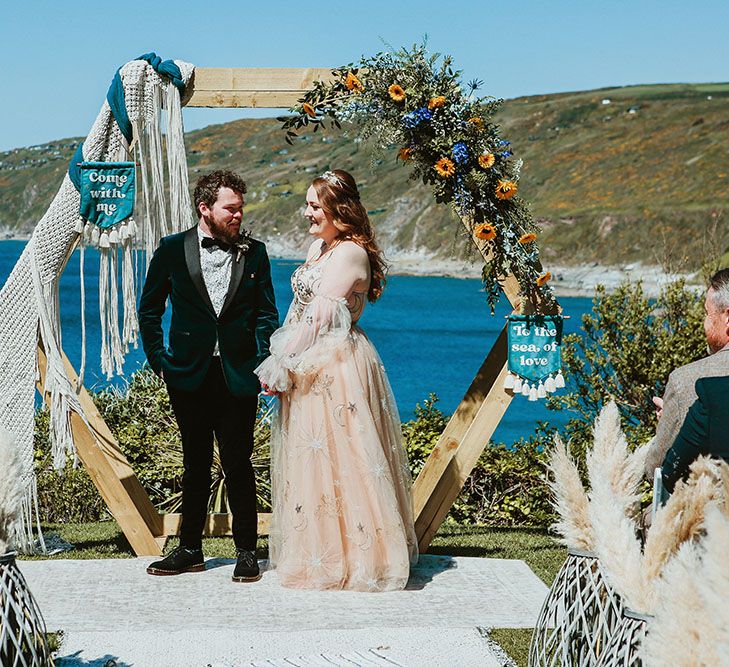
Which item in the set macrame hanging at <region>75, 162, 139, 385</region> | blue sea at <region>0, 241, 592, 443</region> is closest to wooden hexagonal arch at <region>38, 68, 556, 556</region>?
macrame hanging at <region>75, 162, 139, 385</region>

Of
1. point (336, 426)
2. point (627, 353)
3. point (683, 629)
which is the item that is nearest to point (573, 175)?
point (627, 353)

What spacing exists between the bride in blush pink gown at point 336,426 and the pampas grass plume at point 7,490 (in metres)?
2.07

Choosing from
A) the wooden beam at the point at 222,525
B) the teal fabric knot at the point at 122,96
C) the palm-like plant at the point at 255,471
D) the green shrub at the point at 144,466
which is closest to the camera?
the teal fabric knot at the point at 122,96

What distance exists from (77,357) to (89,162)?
35699 millimetres

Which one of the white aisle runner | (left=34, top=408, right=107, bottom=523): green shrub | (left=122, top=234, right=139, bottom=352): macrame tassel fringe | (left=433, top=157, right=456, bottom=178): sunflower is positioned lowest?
(left=34, top=408, right=107, bottom=523): green shrub

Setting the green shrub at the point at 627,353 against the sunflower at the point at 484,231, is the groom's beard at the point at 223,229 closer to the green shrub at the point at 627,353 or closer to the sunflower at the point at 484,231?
the sunflower at the point at 484,231

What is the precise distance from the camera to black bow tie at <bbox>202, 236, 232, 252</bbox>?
206 inches

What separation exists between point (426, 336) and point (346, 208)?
167ft

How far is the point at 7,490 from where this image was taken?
310 centimetres

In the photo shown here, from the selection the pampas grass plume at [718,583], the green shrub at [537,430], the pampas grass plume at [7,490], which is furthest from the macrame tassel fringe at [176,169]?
the pampas grass plume at [718,583]

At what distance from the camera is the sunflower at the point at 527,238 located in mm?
5410

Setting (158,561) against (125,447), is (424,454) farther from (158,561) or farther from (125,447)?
(158,561)

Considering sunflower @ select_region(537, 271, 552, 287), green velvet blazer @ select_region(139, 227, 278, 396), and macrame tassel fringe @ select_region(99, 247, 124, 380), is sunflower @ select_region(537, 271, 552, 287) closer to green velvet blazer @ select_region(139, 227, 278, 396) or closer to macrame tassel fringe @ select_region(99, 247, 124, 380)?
green velvet blazer @ select_region(139, 227, 278, 396)

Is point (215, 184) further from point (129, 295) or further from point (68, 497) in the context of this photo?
point (68, 497)
